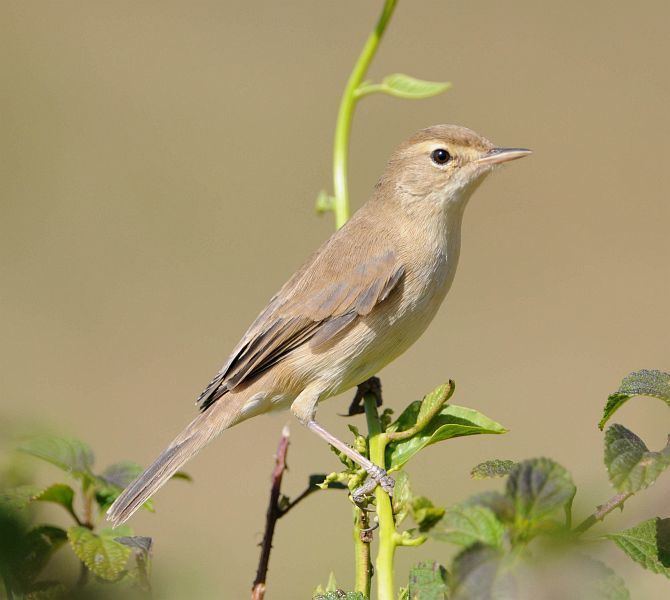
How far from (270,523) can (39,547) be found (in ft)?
1.17

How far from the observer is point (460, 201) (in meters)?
3.14

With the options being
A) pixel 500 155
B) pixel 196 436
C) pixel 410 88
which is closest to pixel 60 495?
pixel 410 88

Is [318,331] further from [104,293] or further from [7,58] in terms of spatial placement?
[7,58]

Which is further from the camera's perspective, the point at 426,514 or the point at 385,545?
the point at 385,545

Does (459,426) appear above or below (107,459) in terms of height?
above

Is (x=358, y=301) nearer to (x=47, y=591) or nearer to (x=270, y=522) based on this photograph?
(x=270, y=522)

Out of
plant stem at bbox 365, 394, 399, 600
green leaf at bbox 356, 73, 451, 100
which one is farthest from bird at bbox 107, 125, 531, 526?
plant stem at bbox 365, 394, 399, 600

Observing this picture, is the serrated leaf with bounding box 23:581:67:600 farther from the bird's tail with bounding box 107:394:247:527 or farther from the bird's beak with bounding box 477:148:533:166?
the bird's beak with bounding box 477:148:533:166

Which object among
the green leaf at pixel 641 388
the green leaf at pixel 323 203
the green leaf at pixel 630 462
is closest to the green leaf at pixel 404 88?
the green leaf at pixel 323 203

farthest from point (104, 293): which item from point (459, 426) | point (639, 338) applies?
point (459, 426)

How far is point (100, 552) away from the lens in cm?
117

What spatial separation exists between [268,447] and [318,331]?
4.67m

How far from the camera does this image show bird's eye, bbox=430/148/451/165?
3125 millimetres

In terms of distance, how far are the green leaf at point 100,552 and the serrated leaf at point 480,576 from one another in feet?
1.53
